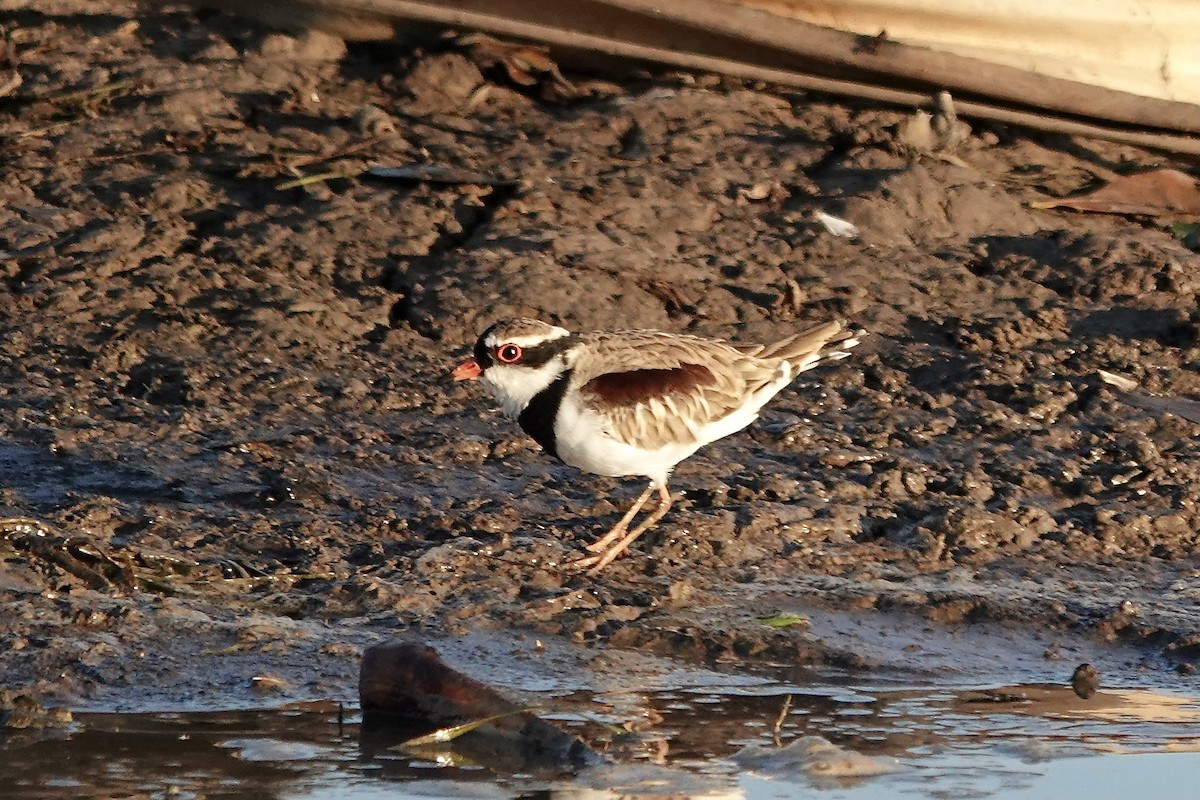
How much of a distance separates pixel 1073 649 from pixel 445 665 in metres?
2.23

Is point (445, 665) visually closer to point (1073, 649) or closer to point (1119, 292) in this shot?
point (1073, 649)

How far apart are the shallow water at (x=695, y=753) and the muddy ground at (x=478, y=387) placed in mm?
343

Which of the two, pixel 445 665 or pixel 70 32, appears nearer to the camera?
pixel 445 665

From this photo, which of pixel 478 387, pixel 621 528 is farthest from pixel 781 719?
pixel 478 387

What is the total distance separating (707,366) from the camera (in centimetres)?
730

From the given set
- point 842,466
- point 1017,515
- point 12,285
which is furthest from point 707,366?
point 12,285

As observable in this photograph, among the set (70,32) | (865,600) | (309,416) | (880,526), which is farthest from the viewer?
(70,32)

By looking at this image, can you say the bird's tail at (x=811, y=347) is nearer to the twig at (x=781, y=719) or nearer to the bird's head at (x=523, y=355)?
the bird's head at (x=523, y=355)

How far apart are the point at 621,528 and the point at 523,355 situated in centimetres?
75

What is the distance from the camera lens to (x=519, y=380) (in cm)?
709

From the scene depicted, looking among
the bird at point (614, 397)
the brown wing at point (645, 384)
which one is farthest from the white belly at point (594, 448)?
the brown wing at point (645, 384)

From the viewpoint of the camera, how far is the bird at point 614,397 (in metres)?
6.95

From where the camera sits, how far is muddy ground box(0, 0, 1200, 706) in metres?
6.41

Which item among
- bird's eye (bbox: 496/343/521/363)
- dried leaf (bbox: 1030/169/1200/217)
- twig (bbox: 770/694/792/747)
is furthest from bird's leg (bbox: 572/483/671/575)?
dried leaf (bbox: 1030/169/1200/217)
